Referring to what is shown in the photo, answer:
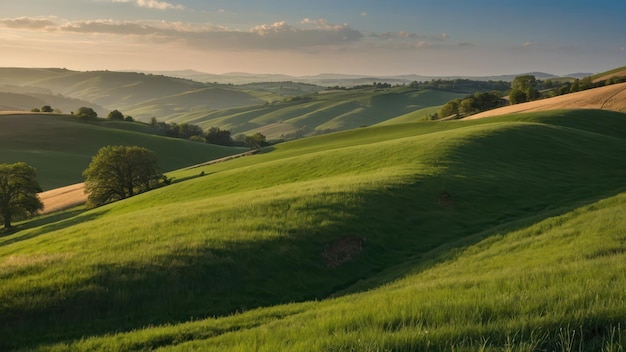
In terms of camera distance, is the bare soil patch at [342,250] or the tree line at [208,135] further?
the tree line at [208,135]

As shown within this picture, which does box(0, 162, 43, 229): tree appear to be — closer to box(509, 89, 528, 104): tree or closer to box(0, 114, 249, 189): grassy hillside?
box(0, 114, 249, 189): grassy hillside

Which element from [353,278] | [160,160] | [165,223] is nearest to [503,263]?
[353,278]

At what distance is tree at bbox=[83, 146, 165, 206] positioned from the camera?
185ft

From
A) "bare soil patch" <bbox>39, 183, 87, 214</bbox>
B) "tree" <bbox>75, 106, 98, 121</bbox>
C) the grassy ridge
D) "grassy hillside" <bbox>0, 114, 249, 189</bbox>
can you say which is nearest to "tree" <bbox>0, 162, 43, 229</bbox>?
"bare soil patch" <bbox>39, 183, 87, 214</bbox>

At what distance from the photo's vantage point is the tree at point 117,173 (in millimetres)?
56375

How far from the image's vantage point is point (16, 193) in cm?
5500

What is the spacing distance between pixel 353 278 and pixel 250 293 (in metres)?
4.93

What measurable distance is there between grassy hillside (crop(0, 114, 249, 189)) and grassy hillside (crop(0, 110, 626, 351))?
226 ft

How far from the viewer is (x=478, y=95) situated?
114 m

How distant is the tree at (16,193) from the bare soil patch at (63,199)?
20.4ft

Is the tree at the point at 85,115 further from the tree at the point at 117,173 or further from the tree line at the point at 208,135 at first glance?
the tree at the point at 117,173

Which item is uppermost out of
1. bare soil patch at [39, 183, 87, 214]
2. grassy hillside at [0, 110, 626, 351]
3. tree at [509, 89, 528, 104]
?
tree at [509, 89, 528, 104]

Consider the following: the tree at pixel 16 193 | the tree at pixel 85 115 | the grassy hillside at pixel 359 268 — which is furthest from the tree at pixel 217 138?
the grassy hillside at pixel 359 268

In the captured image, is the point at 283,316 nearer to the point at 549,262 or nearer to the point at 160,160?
the point at 549,262
